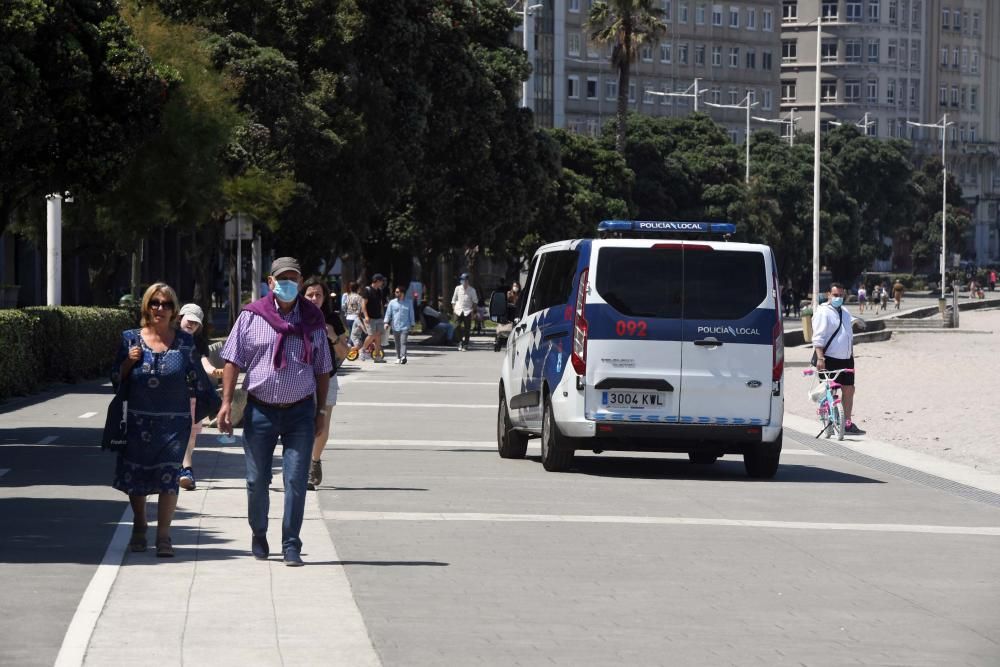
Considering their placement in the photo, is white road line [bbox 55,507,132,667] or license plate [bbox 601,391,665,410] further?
license plate [bbox 601,391,665,410]

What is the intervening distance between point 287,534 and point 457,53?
4525cm

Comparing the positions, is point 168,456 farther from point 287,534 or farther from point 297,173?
point 297,173

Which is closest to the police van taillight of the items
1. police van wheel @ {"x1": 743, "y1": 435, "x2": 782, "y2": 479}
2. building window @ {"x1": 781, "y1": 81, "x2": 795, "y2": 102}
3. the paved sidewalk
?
police van wheel @ {"x1": 743, "y1": 435, "x2": 782, "y2": 479}

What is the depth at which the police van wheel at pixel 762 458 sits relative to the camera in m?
17.6

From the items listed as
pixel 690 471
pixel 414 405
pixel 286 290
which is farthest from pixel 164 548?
pixel 414 405

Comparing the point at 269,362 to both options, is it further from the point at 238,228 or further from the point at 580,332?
the point at 238,228

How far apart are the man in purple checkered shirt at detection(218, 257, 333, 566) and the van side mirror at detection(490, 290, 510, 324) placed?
828 cm

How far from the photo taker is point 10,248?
53.0 m

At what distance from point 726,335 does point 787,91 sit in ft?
571

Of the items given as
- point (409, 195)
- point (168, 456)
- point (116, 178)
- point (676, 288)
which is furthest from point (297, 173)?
point (168, 456)

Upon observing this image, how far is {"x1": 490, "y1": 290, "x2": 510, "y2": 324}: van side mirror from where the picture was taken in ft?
64.9

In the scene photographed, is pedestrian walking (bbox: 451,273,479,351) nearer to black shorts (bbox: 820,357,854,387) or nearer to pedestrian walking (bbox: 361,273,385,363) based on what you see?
pedestrian walking (bbox: 361,273,385,363)

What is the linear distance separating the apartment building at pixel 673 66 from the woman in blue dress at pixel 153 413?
418ft

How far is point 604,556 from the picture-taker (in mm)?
11805
